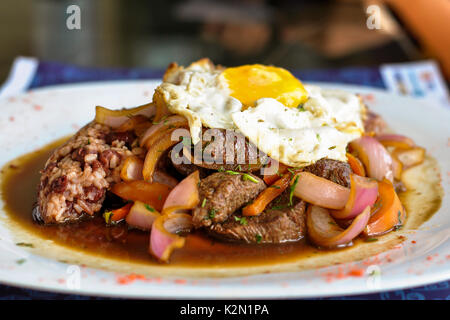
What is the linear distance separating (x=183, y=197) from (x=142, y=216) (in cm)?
40

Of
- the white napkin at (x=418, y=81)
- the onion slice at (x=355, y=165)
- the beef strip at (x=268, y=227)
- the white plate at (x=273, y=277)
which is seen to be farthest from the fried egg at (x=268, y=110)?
the white napkin at (x=418, y=81)

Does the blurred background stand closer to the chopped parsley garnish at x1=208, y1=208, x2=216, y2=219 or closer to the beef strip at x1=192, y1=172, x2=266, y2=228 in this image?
the beef strip at x1=192, y1=172, x2=266, y2=228

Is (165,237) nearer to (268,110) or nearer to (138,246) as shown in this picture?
(138,246)

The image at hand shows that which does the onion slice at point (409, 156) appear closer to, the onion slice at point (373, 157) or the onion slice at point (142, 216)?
the onion slice at point (373, 157)

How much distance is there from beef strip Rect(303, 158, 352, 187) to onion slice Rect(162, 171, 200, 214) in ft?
3.42

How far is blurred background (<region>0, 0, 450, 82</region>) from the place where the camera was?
10.1 m

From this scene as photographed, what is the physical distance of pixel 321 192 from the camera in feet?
13.7

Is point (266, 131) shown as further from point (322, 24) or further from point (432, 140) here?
point (322, 24)

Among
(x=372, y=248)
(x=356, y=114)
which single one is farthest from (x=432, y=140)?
(x=372, y=248)

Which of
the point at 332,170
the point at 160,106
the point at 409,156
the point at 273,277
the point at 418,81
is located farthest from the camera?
the point at 418,81

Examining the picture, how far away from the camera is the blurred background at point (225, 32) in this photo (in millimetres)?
10133

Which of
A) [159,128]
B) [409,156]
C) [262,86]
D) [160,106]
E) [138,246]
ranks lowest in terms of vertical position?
[138,246]

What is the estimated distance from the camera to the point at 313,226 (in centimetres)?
411

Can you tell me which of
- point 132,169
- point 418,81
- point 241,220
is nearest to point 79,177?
point 132,169
